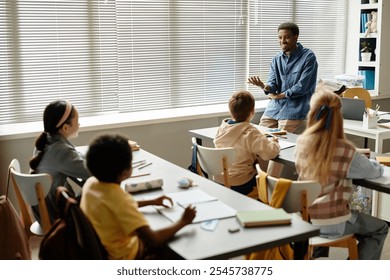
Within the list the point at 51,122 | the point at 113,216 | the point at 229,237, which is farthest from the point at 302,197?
the point at 51,122

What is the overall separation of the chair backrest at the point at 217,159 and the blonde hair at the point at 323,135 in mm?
622

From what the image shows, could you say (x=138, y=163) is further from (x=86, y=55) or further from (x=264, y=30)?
(x=264, y=30)

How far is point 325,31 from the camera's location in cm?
592

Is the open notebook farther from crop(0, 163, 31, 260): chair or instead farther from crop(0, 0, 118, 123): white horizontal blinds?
crop(0, 0, 118, 123): white horizontal blinds

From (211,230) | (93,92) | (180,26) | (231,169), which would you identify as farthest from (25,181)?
(180,26)

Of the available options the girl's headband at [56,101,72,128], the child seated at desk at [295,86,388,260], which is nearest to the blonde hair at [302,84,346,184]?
the child seated at desk at [295,86,388,260]

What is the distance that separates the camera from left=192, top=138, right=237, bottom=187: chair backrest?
10.6ft

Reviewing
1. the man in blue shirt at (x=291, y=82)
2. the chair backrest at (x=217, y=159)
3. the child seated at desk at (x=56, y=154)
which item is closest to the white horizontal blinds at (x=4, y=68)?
the child seated at desk at (x=56, y=154)

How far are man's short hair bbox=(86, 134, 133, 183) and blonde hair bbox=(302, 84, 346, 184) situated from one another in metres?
1.07

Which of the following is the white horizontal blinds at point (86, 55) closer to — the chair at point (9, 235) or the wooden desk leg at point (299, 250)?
the chair at point (9, 235)

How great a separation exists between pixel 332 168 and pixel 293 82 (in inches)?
81.6

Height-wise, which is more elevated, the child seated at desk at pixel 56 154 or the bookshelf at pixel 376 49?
the bookshelf at pixel 376 49

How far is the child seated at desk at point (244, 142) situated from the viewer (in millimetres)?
3289
